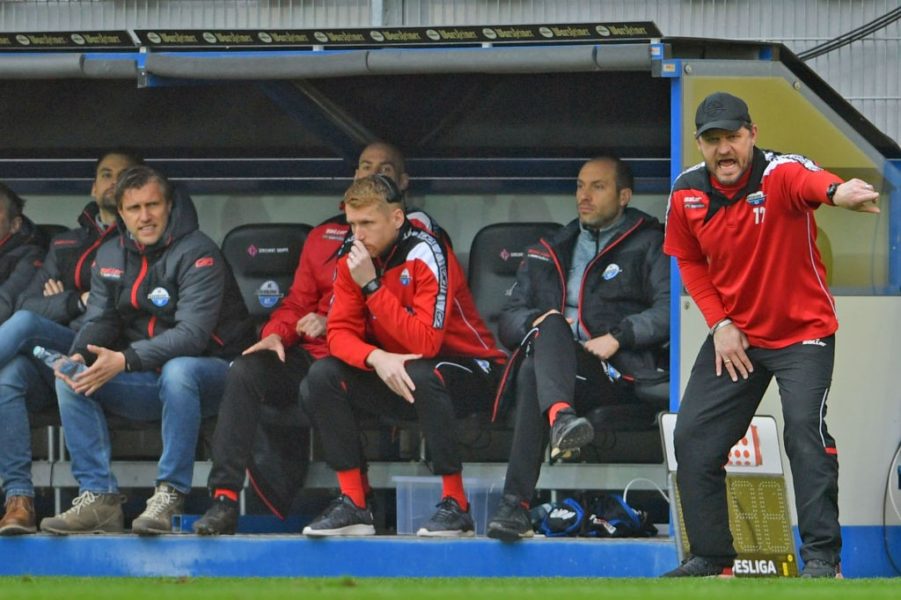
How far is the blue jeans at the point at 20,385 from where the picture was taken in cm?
760

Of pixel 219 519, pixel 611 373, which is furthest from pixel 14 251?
pixel 611 373

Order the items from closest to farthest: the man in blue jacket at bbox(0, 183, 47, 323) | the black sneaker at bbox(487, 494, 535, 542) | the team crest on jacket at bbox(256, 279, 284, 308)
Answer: the black sneaker at bbox(487, 494, 535, 542)
the man in blue jacket at bbox(0, 183, 47, 323)
the team crest on jacket at bbox(256, 279, 284, 308)

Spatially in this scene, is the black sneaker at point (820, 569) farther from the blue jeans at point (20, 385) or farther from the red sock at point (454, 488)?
the blue jeans at point (20, 385)

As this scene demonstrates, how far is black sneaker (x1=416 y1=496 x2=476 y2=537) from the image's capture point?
710 centimetres

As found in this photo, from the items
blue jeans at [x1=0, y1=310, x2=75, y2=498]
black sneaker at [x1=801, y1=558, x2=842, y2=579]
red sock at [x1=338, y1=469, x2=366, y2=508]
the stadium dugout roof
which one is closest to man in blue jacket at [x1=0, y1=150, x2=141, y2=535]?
blue jeans at [x1=0, y1=310, x2=75, y2=498]

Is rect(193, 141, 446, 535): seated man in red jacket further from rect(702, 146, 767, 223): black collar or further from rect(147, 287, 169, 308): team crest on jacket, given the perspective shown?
rect(702, 146, 767, 223): black collar

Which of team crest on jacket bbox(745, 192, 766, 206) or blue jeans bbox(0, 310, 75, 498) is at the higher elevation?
team crest on jacket bbox(745, 192, 766, 206)

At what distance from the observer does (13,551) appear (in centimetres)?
738

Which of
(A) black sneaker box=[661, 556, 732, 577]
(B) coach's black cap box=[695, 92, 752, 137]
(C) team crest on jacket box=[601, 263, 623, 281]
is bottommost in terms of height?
(A) black sneaker box=[661, 556, 732, 577]

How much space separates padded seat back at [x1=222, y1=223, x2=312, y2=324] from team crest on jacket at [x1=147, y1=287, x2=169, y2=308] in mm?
865

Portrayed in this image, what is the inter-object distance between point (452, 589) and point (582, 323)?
8.15 ft

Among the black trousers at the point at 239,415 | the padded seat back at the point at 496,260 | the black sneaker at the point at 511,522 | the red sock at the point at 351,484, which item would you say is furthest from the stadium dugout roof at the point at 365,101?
the red sock at the point at 351,484

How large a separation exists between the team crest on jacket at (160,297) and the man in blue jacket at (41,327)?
0.45 metres

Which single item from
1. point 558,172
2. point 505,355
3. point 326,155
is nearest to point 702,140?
point 505,355
